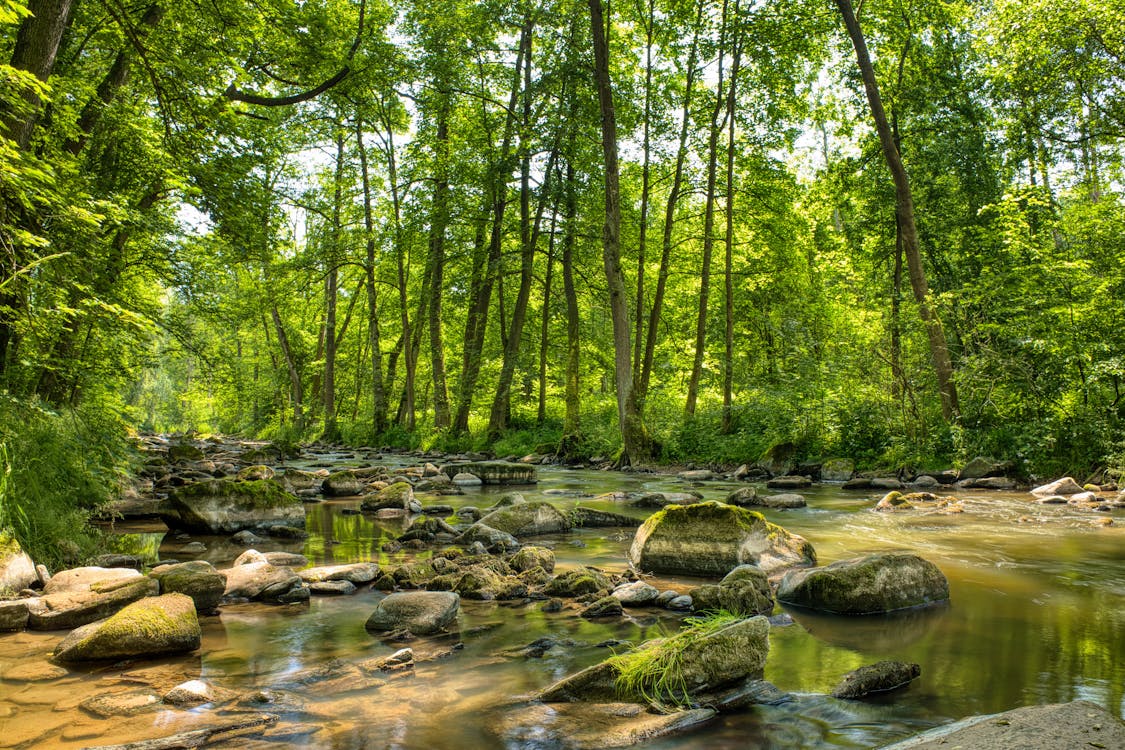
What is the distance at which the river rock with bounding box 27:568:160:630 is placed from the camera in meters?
5.12

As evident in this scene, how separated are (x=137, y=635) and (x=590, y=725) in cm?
321

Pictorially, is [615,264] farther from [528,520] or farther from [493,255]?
[528,520]

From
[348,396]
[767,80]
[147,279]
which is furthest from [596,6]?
[348,396]

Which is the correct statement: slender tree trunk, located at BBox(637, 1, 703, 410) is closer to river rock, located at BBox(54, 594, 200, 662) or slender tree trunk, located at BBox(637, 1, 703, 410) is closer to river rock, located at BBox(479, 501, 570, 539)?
river rock, located at BBox(479, 501, 570, 539)

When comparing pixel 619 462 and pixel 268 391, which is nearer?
pixel 619 462

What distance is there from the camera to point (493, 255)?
982 inches

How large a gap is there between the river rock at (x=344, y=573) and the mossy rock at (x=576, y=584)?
6.27 feet

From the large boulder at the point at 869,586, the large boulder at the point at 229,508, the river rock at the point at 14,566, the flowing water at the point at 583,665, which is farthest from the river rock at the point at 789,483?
the river rock at the point at 14,566

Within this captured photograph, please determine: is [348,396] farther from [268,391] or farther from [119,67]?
[119,67]

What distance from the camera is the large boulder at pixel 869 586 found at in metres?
5.60

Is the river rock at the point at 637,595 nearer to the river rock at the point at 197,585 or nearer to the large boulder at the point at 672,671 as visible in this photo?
the large boulder at the point at 672,671

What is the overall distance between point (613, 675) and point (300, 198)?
31307 millimetres

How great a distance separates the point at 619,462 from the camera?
→ 19219 millimetres

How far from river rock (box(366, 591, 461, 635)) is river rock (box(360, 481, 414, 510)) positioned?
6.61 metres
